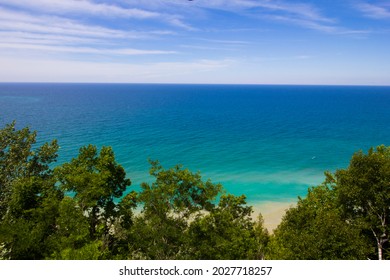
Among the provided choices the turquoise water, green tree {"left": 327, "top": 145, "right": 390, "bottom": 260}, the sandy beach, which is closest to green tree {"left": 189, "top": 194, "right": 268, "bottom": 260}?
green tree {"left": 327, "top": 145, "right": 390, "bottom": 260}

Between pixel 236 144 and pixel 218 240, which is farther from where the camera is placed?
pixel 236 144

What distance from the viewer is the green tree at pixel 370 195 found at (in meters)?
16.6

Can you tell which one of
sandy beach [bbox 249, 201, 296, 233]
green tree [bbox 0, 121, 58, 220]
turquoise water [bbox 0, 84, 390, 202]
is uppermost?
green tree [bbox 0, 121, 58, 220]

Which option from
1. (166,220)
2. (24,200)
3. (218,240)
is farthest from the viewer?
(24,200)

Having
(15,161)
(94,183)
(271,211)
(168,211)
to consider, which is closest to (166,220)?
(168,211)

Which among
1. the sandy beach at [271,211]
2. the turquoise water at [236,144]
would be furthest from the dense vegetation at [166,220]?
the turquoise water at [236,144]

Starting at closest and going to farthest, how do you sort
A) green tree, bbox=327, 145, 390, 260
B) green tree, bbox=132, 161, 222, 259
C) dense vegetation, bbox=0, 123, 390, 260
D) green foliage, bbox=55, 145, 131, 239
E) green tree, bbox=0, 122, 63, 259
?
dense vegetation, bbox=0, 123, 390, 260 < green tree, bbox=0, 122, 63, 259 < green foliage, bbox=55, 145, 131, 239 < green tree, bbox=132, 161, 222, 259 < green tree, bbox=327, 145, 390, 260

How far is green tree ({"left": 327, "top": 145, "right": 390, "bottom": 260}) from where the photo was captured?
16609 millimetres

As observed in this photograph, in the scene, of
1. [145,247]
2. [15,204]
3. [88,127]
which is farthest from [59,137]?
[145,247]

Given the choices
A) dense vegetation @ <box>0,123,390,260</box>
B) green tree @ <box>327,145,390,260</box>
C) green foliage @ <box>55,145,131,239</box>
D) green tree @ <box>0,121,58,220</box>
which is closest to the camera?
dense vegetation @ <box>0,123,390,260</box>

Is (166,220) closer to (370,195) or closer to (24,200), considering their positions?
(24,200)

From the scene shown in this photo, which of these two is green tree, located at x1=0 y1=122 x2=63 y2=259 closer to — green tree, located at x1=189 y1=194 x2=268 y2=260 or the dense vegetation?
the dense vegetation

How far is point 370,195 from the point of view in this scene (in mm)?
16922

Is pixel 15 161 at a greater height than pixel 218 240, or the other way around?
pixel 15 161
